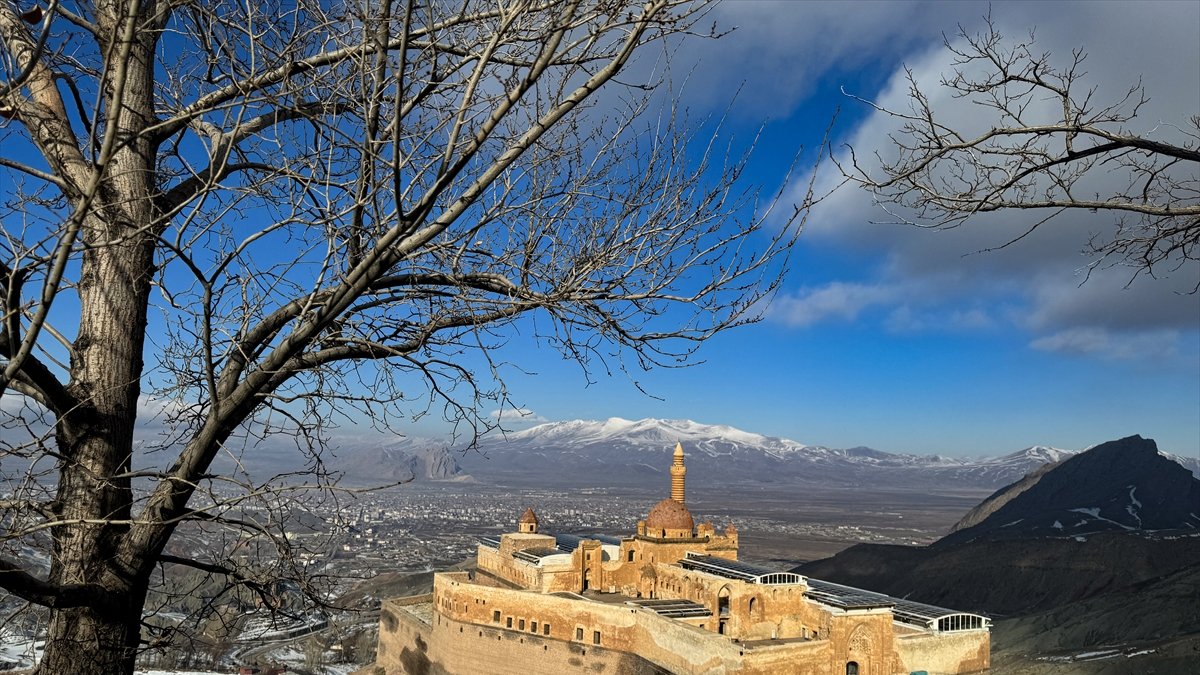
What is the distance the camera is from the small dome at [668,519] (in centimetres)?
4128

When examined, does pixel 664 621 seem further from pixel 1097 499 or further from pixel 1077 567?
pixel 1097 499

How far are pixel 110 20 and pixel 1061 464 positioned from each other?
166m

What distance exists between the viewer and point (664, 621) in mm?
30734

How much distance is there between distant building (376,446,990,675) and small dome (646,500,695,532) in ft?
0.23

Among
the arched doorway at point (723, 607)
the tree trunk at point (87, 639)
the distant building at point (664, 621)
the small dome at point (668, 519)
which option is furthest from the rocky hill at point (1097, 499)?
the tree trunk at point (87, 639)

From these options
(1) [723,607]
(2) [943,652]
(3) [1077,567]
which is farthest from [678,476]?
(3) [1077,567]

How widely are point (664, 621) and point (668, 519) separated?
10.9 meters

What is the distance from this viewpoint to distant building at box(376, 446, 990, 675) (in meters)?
→ 29.3

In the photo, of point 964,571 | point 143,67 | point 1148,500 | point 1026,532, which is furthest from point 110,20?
point 1148,500

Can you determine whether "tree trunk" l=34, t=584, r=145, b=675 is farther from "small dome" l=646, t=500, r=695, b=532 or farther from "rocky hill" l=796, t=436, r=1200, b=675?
"rocky hill" l=796, t=436, r=1200, b=675

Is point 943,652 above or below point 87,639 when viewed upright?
below

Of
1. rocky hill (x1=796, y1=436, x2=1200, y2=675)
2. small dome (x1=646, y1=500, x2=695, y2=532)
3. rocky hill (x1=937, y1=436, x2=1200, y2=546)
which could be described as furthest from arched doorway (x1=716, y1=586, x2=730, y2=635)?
rocky hill (x1=937, y1=436, x2=1200, y2=546)

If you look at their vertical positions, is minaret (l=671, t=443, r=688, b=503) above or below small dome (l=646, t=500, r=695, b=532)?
above

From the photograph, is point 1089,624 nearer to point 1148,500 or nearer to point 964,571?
point 964,571
